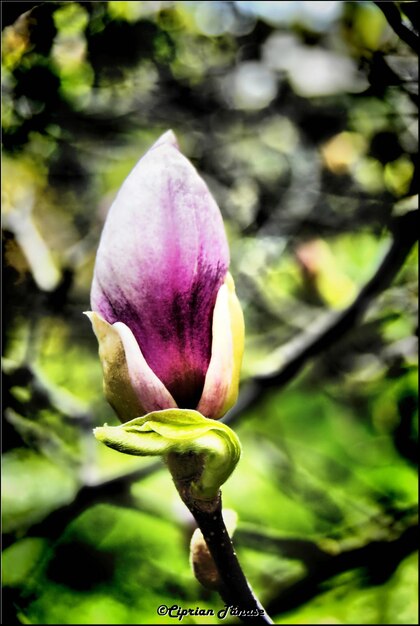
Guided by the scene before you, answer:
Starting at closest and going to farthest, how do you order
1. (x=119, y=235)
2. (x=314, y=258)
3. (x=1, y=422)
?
1. (x=119, y=235)
2. (x=1, y=422)
3. (x=314, y=258)

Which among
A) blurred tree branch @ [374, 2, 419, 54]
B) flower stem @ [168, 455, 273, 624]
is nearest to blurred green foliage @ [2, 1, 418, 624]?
blurred tree branch @ [374, 2, 419, 54]

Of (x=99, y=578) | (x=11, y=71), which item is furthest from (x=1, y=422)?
(x=11, y=71)

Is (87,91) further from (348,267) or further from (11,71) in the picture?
(348,267)

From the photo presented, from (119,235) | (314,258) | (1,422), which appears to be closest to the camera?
(119,235)

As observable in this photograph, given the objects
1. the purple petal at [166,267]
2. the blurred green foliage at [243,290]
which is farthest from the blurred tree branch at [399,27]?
the purple petal at [166,267]

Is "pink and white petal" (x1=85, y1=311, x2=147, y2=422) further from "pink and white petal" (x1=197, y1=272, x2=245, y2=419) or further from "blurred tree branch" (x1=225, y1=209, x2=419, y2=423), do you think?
"blurred tree branch" (x1=225, y1=209, x2=419, y2=423)

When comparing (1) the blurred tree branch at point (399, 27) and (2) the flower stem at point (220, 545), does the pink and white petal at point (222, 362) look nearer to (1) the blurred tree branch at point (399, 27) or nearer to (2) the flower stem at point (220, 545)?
(2) the flower stem at point (220, 545)

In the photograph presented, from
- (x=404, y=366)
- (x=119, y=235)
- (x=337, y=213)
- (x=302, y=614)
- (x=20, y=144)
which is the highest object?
(x=119, y=235)
